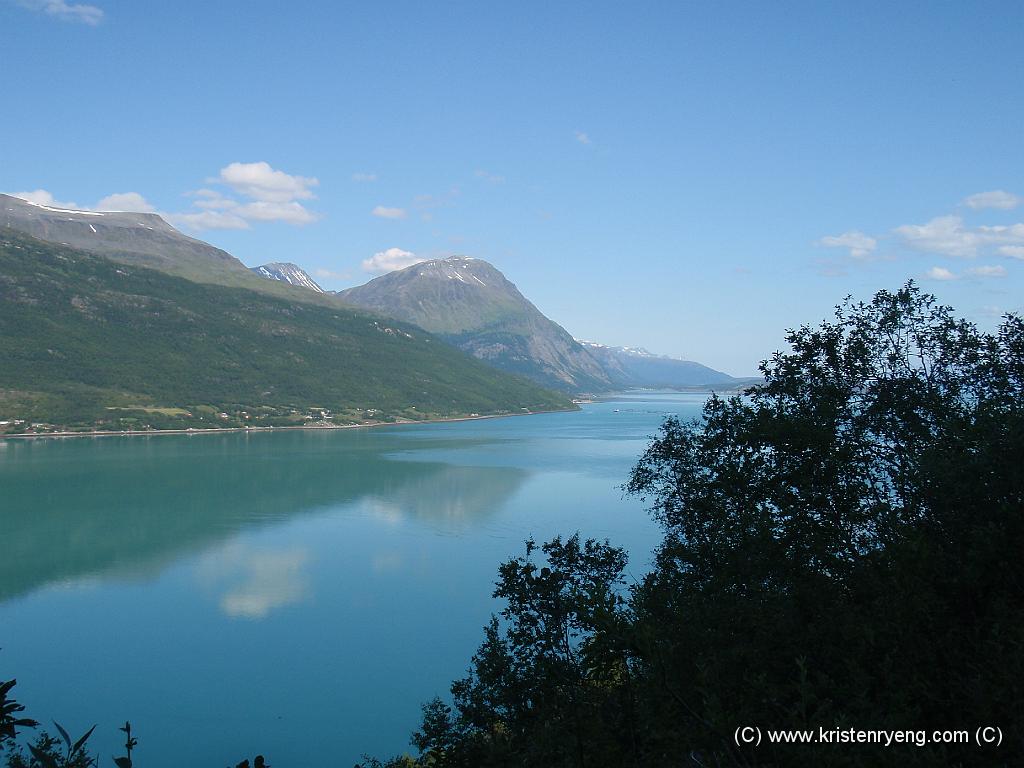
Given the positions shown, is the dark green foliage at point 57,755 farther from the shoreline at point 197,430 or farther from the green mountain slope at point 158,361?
the green mountain slope at point 158,361

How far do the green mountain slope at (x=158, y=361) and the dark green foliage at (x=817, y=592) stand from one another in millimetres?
122721

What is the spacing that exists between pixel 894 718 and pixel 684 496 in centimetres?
1244

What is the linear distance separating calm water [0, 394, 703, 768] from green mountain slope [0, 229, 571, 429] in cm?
3707

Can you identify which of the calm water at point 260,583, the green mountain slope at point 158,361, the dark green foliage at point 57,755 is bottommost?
the calm water at point 260,583

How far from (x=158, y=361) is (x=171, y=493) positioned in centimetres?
9197

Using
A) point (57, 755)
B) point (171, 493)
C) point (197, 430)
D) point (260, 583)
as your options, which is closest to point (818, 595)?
point (57, 755)

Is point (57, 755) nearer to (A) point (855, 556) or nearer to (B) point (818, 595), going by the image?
(B) point (818, 595)

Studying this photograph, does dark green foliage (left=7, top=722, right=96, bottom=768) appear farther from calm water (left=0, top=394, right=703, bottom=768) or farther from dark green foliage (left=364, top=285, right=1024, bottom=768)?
calm water (left=0, top=394, right=703, bottom=768)

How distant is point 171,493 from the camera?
71.4 m

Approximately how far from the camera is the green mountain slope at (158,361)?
129 metres

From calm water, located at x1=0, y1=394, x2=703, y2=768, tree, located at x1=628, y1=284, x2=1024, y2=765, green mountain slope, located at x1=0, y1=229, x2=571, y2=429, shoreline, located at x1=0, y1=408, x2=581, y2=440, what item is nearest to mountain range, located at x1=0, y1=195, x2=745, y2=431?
green mountain slope, located at x1=0, y1=229, x2=571, y2=429

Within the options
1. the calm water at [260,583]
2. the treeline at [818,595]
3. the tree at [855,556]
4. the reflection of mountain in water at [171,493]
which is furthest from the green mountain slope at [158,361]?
the tree at [855,556]

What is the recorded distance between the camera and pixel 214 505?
2645 inches

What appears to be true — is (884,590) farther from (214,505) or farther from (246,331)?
(246,331)
